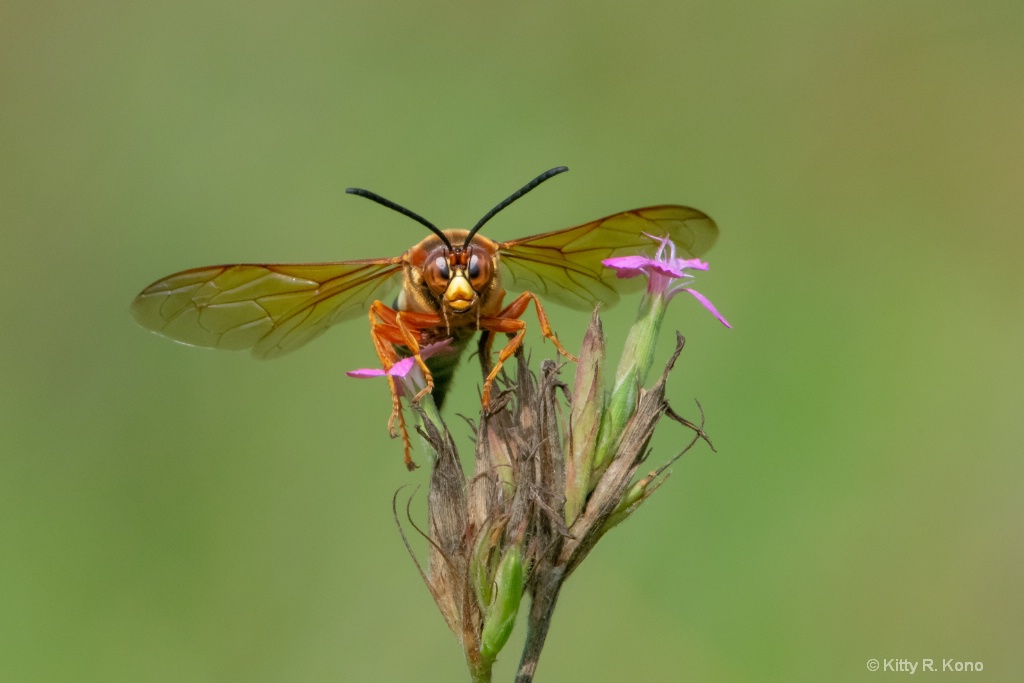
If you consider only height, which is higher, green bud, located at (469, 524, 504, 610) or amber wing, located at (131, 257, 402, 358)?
amber wing, located at (131, 257, 402, 358)

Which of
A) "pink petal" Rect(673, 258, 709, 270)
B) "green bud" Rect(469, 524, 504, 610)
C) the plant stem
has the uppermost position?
"pink petal" Rect(673, 258, 709, 270)

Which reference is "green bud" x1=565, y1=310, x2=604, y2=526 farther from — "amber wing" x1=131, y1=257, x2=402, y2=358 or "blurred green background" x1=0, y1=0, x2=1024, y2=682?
"blurred green background" x1=0, y1=0, x2=1024, y2=682

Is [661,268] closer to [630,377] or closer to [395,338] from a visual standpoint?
→ [630,377]

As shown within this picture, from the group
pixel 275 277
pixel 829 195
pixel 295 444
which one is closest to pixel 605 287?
pixel 275 277

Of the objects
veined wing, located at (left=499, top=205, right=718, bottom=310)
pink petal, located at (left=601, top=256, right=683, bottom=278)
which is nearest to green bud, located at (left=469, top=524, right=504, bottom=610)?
pink petal, located at (left=601, top=256, right=683, bottom=278)

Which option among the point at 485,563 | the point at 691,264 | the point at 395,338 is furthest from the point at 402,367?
the point at 691,264

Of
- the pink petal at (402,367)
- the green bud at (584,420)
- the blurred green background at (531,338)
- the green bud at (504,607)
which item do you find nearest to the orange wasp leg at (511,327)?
the green bud at (584,420)

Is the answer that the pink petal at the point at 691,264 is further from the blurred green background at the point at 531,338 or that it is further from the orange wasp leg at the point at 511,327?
the blurred green background at the point at 531,338

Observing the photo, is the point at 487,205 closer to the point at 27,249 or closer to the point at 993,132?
the point at 27,249
